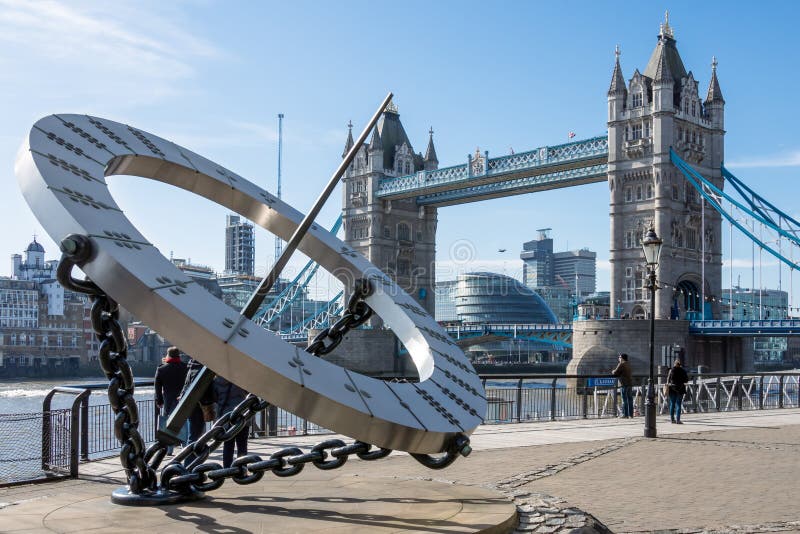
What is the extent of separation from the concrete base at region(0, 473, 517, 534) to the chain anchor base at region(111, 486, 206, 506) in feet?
0.13

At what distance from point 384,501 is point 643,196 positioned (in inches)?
1553

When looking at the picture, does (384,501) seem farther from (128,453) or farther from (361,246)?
(361,246)

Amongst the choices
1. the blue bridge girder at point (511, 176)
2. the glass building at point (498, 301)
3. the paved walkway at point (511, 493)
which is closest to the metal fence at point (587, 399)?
the paved walkway at point (511, 493)

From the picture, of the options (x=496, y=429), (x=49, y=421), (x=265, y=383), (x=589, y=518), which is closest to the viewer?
(x=265, y=383)

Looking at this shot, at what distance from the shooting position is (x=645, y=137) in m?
42.4

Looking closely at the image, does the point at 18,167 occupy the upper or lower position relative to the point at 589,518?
upper

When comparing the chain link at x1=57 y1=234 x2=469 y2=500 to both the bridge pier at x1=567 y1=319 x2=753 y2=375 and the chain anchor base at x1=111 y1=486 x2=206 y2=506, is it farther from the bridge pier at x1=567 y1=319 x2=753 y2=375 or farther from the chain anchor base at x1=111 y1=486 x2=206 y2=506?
the bridge pier at x1=567 y1=319 x2=753 y2=375

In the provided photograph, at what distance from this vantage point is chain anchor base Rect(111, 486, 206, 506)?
15.9 feet

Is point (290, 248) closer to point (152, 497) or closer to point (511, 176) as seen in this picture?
point (152, 497)

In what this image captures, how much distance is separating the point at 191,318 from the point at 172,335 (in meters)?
0.12

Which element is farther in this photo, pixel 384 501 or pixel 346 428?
pixel 384 501

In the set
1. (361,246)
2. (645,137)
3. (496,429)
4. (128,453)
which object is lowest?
(496,429)

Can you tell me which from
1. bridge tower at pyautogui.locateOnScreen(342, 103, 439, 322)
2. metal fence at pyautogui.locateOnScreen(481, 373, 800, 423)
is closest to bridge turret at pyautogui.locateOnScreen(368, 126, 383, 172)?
bridge tower at pyautogui.locateOnScreen(342, 103, 439, 322)

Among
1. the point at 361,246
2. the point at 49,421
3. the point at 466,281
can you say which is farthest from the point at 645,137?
the point at 466,281
